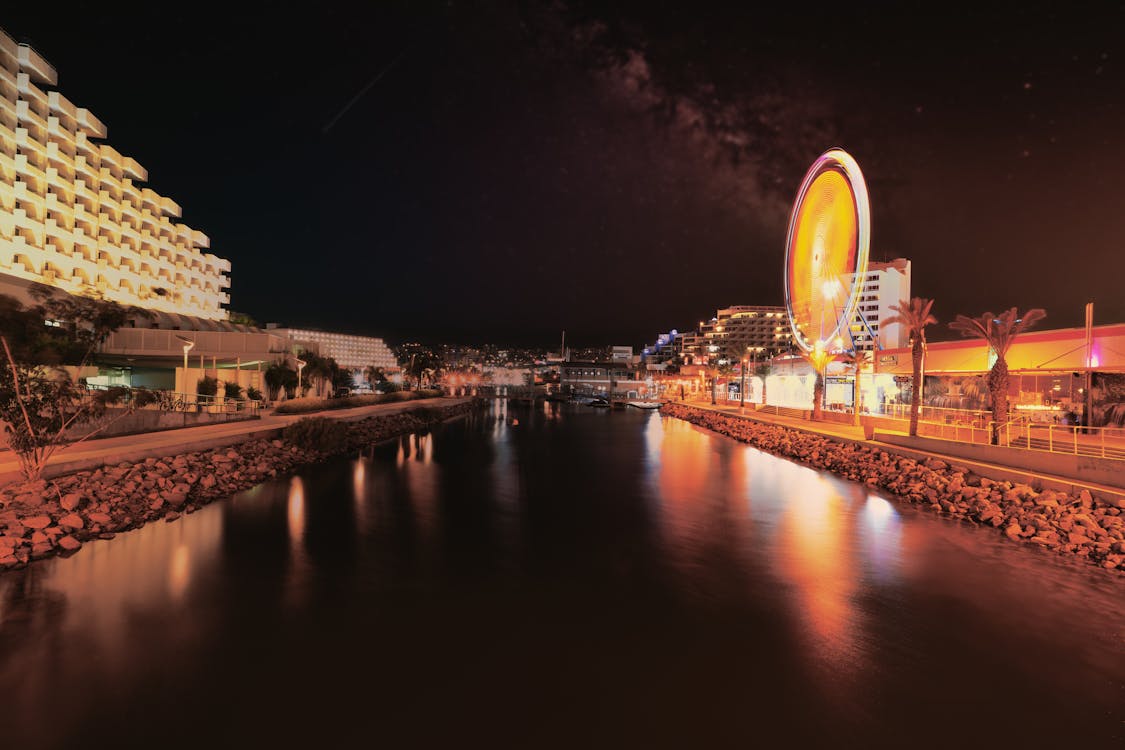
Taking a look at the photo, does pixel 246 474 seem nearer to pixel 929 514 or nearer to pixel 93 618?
pixel 93 618

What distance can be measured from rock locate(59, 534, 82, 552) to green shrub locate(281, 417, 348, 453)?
1462 centimetres

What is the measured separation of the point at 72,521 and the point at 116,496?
2.10m

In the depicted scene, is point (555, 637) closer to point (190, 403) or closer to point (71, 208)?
point (190, 403)

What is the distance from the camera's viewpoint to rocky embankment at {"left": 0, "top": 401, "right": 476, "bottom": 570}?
1280cm

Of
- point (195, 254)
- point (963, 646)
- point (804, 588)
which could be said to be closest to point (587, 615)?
point (804, 588)

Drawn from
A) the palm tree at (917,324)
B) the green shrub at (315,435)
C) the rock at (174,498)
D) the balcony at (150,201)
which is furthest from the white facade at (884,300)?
the balcony at (150,201)

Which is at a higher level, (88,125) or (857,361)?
(88,125)

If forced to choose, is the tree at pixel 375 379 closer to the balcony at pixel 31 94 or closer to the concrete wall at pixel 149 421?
the balcony at pixel 31 94

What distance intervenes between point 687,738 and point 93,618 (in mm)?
9436

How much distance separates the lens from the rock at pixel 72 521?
13552 mm

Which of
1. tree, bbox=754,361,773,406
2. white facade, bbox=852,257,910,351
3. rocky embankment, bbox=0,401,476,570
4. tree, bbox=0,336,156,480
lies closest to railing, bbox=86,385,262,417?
rocky embankment, bbox=0,401,476,570

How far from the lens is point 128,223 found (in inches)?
2397

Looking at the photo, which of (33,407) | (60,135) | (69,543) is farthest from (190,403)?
(60,135)

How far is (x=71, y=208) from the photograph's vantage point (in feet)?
168
